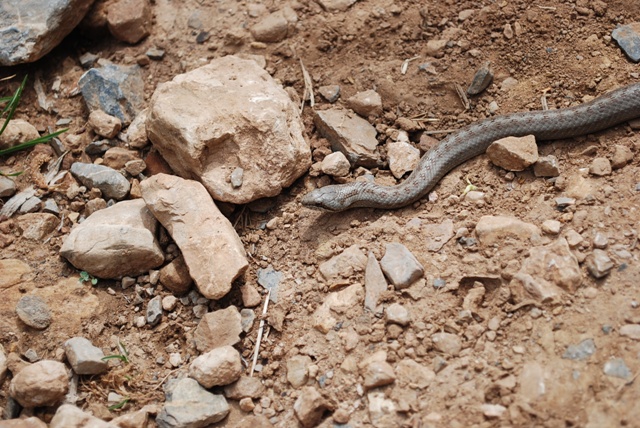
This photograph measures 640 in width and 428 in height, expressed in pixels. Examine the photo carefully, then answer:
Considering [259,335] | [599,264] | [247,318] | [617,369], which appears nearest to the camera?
[617,369]

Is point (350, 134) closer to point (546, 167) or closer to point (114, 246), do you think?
point (546, 167)

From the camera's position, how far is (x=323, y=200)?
605 cm

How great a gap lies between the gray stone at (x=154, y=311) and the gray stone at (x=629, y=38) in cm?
537

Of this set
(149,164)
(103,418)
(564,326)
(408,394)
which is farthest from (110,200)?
(564,326)

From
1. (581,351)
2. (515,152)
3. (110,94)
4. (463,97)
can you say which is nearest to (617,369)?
(581,351)

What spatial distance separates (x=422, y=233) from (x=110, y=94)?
3928mm

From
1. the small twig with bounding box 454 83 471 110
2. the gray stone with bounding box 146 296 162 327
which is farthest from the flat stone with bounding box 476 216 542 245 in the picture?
the gray stone with bounding box 146 296 162 327

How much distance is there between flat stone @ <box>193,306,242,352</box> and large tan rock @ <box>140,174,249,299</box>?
185 millimetres

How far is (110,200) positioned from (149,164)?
570mm

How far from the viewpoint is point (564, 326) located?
4.59 metres

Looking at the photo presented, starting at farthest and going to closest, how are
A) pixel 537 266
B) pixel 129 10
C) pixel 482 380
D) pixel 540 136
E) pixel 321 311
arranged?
1. pixel 129 10
2. pixel 540 136
3. pixel 321 311
4. pixel 537 266
5. pixel 482 380

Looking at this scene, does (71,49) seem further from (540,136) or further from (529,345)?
(529,345)

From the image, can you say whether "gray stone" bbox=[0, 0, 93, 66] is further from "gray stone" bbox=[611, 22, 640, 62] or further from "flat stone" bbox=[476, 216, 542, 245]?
"gray stone" bbox=[611, 22, 640, 62]

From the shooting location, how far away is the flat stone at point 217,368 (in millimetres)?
4953
